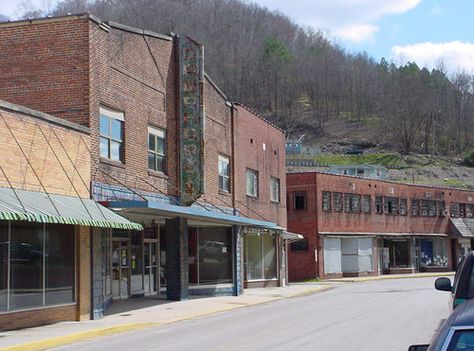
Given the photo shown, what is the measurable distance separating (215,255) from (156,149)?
7.98 m

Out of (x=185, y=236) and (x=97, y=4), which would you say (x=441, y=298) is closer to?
(x=185, y=236)

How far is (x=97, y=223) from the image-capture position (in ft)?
57.5

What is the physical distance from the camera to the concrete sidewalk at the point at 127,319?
48.4ft

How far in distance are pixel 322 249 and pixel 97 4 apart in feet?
194

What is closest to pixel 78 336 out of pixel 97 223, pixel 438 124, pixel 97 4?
pixel 97 223

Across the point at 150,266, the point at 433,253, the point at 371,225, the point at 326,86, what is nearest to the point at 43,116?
the point at 150,266

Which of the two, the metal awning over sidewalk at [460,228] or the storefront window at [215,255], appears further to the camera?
the metal awning over sidewalk at [460,228]

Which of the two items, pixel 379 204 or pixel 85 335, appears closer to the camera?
pixel 85 335

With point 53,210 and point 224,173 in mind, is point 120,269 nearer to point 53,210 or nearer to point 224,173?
point 224,173

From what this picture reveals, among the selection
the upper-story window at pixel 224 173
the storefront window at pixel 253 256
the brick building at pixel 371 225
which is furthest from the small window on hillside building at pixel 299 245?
the upper-story window at pixel 224 173

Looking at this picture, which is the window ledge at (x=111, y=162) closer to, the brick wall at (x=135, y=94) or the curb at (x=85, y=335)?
the brick wall at (x=135, y=94)

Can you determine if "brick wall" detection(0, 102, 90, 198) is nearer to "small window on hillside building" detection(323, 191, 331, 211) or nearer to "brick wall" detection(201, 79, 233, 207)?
"brick wall" detection(201, 79, 233, 207)

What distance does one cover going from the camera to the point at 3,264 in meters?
16.4

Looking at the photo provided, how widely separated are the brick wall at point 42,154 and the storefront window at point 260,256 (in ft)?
58.2
